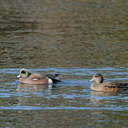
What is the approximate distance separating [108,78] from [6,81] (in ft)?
10.9

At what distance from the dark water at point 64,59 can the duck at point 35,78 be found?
28 centimetres

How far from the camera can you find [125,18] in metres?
36.0

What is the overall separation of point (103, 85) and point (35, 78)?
8.38ft

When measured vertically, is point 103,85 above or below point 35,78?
below

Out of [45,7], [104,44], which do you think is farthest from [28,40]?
[45,7]

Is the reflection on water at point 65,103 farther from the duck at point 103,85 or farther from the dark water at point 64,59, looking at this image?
the duck at point 103,85

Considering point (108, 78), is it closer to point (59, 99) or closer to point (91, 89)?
point (91, 89)

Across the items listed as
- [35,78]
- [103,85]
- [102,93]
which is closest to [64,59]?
[35,78]

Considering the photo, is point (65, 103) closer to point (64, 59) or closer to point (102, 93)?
point (102, 93)

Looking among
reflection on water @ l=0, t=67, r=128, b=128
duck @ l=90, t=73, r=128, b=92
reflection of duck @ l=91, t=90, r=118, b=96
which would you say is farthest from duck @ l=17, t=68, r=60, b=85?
reflection of duck @ l=91, t=90, r=118, b=96

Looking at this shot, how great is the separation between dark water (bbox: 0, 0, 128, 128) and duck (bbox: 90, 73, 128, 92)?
262mm

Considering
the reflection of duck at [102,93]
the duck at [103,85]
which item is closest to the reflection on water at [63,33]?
the duck at [103,85]

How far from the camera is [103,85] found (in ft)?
61.6

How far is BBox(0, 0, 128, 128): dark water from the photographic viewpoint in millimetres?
15586
